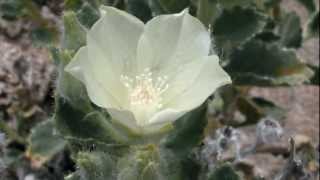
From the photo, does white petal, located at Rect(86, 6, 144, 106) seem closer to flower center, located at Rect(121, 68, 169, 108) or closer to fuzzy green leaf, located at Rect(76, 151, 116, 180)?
flower center, located at Rect(121, 68, 169, 108)

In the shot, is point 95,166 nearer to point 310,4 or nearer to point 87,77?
point 87,77

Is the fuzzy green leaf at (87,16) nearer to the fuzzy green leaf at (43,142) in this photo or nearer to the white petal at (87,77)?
the white petal at (87,77)

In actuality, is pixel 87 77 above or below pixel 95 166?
above

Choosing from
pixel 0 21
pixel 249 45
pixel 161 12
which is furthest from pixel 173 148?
pixel 0 21

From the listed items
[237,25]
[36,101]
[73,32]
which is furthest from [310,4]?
[73,32]

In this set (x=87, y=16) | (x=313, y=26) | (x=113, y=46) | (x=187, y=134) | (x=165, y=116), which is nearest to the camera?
(x=165, y=116)

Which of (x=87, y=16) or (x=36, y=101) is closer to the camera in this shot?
(x=87, y=16)

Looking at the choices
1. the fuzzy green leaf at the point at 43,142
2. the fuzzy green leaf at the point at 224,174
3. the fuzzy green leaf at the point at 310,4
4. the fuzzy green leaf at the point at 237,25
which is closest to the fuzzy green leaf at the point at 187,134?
the fuzzy green leaf at the point at 224,174

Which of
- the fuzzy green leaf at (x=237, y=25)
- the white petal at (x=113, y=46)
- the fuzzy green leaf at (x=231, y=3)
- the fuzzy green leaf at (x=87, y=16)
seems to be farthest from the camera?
the fuzzy green leaf at (x=237, y=25)
